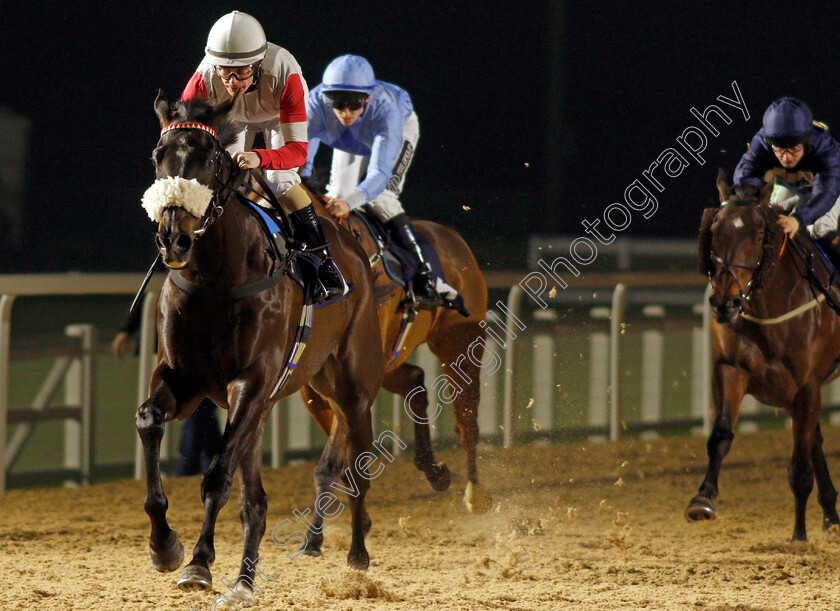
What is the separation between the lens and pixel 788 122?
493 centimetres

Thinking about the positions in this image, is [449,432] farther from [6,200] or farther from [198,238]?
[6,200]

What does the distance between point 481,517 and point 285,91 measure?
2.90 meters

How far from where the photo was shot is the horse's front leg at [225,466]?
306 cm

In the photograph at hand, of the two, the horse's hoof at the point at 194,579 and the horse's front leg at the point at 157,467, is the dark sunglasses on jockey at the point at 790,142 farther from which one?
the horse's hoof at the point at 194,579

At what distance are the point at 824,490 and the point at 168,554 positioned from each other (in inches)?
138

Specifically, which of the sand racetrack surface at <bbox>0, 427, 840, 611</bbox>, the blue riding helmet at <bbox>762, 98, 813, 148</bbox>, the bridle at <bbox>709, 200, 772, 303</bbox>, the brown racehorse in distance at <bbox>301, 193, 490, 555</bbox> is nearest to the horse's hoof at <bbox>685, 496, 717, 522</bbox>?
the sand racetrack surface at <bbox>0, 427, 840, 611</bbox>

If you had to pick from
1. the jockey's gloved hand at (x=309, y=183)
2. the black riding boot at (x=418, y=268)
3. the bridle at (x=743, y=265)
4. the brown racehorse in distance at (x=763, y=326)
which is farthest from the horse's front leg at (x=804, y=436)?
the jockey's gloved hand at (x=309, y=183)

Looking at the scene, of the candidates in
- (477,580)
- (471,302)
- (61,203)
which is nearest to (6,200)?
Answer: (61,203)

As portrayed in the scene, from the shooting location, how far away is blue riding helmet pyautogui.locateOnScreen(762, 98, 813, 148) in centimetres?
493

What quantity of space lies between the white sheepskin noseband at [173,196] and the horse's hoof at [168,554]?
3.23 feet

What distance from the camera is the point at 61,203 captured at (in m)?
22.1

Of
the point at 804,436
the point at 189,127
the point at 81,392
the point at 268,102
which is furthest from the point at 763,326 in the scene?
the point at 81,392

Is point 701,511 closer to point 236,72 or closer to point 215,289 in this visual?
point 215,289

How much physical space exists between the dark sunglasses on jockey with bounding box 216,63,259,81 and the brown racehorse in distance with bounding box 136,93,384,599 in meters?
0.31
